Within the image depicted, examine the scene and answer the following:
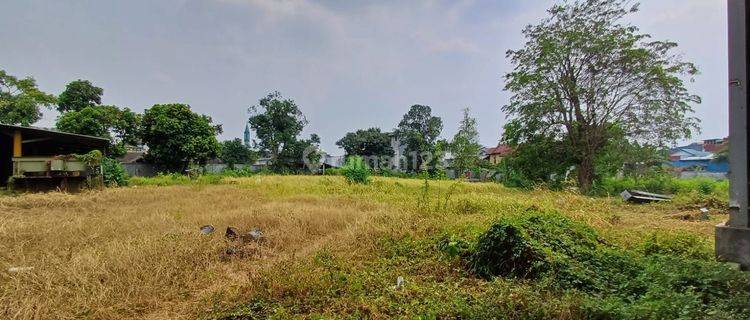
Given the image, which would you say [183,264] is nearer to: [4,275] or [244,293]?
[244,293]

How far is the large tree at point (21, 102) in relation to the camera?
21.6m

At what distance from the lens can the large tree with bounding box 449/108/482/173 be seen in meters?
32.4

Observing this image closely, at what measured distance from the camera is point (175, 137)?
85.7ft

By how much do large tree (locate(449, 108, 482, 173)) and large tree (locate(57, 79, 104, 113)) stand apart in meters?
30.5

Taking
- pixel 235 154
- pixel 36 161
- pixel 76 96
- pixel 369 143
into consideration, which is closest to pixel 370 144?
pixel 369 143

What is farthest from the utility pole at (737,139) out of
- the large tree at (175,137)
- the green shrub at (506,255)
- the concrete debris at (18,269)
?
the large tree at (175,137)

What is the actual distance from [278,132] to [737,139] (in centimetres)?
3476

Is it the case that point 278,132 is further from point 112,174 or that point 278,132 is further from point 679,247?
point 679,247

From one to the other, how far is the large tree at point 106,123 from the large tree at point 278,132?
33.6 ft

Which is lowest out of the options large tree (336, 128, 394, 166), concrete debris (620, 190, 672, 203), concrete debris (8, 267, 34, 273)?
concrete debris (620, 190, 672, 203)

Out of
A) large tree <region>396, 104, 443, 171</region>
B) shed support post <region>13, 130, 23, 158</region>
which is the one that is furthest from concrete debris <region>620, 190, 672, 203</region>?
large tree <region>396, 104, 443, 171</region>

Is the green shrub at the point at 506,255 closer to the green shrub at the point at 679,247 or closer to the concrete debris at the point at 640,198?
the green shrub at the point at 679,247

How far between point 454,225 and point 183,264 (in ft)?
12.7

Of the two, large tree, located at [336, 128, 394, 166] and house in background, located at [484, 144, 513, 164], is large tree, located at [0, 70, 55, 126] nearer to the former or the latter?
large tree, located at [336, 128, 394, 166]
